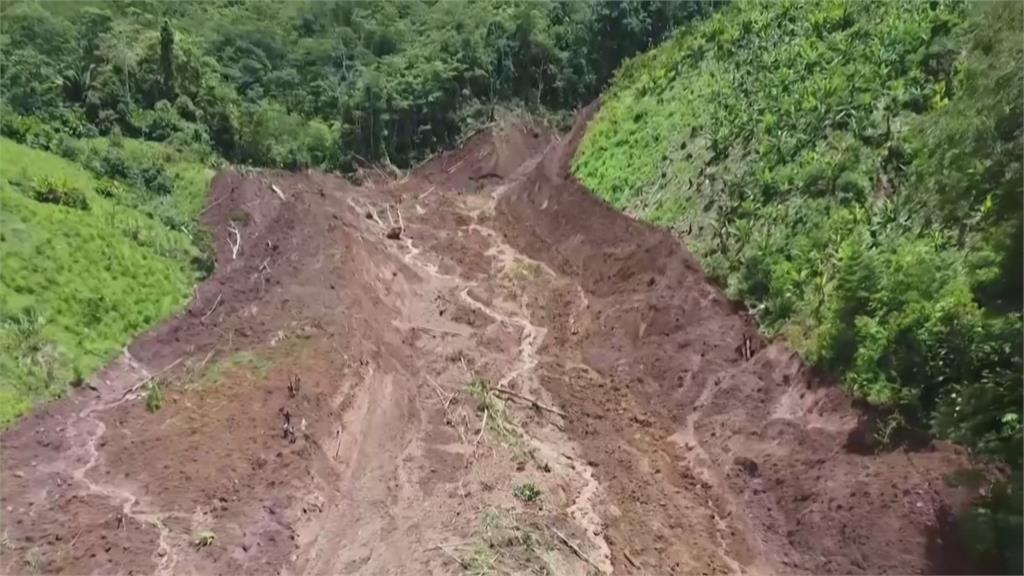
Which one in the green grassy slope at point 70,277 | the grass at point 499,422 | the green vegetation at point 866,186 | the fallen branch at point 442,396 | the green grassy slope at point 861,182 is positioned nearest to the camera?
the green vegetation at point 866,186

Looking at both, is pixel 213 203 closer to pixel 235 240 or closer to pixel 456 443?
pixel 235 240

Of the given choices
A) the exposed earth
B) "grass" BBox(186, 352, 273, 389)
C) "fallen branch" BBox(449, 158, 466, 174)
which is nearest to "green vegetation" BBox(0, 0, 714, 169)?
"fallen branch" BBox(449, 158, 466, 174)

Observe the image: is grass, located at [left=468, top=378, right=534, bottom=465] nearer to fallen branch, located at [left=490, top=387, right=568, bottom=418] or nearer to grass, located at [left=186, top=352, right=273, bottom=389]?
fallen branch, located at [left=490, top=387, right=568, bottom=418]

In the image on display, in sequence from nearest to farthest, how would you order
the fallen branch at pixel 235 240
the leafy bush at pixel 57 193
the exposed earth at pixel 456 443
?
the exposed earth at pixel 456 443, the leafy bush at pixel 57 193, the fallen branch at pixel 235 240

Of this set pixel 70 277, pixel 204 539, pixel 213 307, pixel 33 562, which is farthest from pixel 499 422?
pixel 70 277

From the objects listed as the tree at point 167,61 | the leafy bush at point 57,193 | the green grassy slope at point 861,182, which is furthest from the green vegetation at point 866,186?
the tree at point 167,61

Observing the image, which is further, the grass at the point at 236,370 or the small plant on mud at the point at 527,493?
the grass at the point at 236,370

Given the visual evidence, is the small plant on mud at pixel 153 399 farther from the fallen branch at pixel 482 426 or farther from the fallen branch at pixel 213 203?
the fallen branch at pixel 213 203
